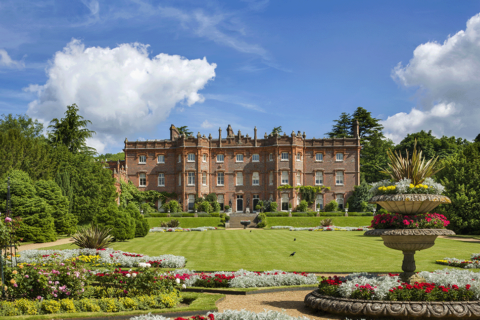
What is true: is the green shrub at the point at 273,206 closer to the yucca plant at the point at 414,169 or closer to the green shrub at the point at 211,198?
the green shrub at the point at 211,198

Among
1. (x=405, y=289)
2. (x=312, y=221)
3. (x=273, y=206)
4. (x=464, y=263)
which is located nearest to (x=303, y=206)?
(x=273, y=206)

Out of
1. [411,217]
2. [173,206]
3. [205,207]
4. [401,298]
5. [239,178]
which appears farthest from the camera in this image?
[239,178]

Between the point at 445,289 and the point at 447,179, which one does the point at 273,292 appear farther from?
the point at 447,179

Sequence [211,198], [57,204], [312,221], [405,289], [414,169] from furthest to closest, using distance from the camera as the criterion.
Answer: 1. [211,198]
2. [312,221]
3. [57,204]
4. [414,169]
5. [405,289]

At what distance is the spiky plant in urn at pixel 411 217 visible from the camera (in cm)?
805

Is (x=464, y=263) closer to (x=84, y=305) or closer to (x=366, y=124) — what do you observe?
(x=84, y=305)

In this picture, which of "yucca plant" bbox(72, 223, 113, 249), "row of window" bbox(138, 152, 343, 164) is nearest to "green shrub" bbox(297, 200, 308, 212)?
"row of window" bbox(138, 152, 343, 164)

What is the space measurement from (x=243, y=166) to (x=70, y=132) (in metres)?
21.6

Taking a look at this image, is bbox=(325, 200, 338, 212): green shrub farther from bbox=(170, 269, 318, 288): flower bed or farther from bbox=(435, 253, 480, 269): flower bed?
bbox=(170, 269, 318, 288): flower bed

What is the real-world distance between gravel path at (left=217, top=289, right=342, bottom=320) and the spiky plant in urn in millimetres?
2085

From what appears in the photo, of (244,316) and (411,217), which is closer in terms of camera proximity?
(244,316)

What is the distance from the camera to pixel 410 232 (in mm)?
7949

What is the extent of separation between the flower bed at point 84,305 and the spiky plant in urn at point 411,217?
15.3 ft

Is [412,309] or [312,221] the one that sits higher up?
[412,309]
